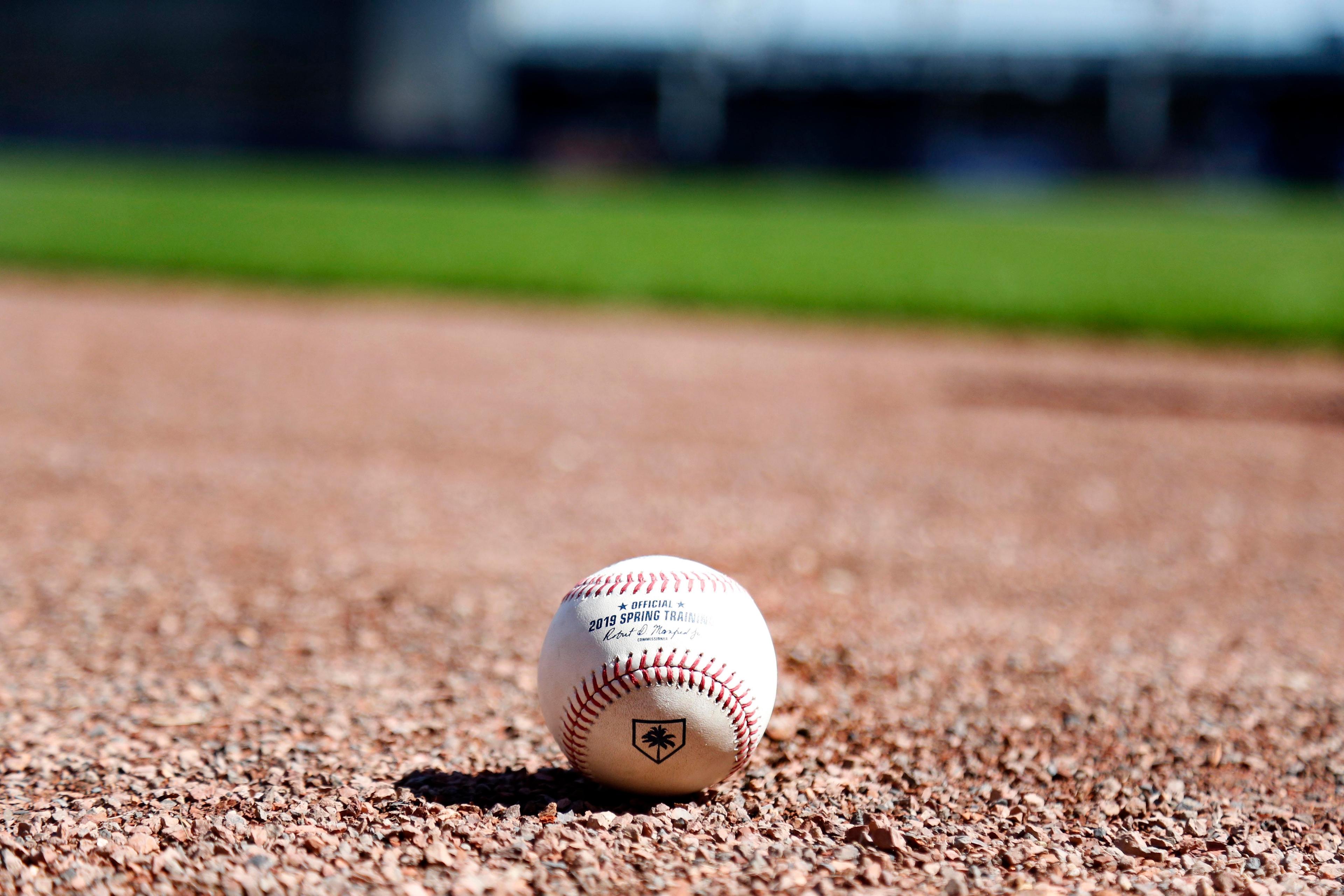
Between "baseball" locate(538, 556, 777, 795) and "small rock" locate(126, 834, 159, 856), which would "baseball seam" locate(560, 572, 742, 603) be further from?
"small rock" locate(126, 834, 159, 856)

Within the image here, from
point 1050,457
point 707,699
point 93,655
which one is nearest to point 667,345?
point 1050,457

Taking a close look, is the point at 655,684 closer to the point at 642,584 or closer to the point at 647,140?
the point at 642,584

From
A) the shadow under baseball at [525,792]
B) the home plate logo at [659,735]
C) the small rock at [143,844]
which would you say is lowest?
the shadow under baseball at [525,792]

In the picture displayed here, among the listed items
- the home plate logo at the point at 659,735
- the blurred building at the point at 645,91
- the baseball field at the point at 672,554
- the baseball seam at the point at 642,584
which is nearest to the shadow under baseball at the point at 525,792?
the baseball field at the point at 672,554


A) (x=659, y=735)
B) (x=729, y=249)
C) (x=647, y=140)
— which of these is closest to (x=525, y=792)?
(x=659, y=735)

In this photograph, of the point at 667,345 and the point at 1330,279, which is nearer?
the point at 667,345

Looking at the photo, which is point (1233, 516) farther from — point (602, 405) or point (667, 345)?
point (667, 345)

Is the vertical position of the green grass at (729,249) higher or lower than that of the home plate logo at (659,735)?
lower

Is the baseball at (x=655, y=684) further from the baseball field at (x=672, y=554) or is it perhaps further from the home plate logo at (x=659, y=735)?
the baseball field at (x=672, y=554)

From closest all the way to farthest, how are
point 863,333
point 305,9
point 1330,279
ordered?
point 863,333, point 1330,279, point 305,9
